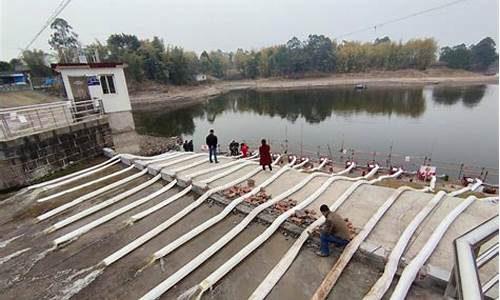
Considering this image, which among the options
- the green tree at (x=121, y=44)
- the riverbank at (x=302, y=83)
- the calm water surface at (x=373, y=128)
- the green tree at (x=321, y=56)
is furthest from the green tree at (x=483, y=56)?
the green tree at (x=121, y=44)

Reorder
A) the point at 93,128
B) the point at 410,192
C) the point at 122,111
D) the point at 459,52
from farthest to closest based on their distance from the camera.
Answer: the point at 459,52, the point at 122,111, the point at 93,128, the point at 410,192

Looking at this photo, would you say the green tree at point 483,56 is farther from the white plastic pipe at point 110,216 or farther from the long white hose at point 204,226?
the white plastic pipe at point 110,216

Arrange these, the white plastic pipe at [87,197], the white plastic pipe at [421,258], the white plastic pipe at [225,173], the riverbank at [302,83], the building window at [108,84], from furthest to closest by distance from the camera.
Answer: the riverbank at [302,83], the building window at [108,84], the white plastic pipe at [225,173], the white plastic pipe at [87,197], the white plastic pipe at [421,258]

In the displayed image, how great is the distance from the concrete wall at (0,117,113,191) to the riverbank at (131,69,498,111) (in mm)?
43219

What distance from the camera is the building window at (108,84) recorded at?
517 inches

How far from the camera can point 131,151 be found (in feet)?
45.9

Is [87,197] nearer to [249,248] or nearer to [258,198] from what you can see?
[258,198]

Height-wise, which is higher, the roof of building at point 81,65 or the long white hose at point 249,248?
the roof of building at point 81,65

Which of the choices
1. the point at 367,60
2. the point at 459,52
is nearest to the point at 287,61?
the point at 367,60

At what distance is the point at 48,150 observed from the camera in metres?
8.93

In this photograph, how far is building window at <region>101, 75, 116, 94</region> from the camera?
13.1 metres

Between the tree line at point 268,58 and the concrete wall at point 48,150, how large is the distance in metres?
55.8

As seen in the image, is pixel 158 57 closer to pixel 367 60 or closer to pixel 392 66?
pixel 367 60

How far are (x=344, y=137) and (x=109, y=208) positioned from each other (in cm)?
2376
